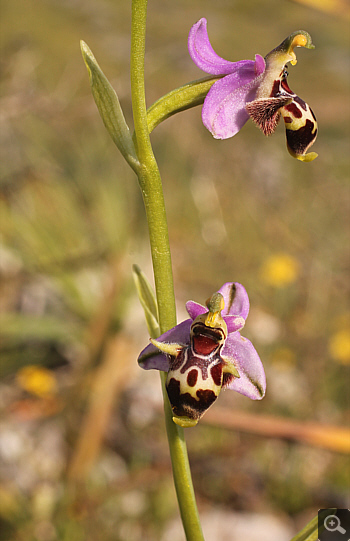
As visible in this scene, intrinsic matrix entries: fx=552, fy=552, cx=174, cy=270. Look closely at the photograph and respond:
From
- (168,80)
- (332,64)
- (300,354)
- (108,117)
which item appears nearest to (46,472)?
(300,354)

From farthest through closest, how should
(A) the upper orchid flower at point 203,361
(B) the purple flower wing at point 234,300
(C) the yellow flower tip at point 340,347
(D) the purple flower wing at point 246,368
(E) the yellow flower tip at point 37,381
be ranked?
1. (C) the yellow flower tip at point 340,347
2. (E) the yellow flower tip at point 37,381
3. (B) the purple flower wing at point 234,300
4. (D) the purple flower wing at point 246,368
5. (A) the upper orchid flower at point 203,361

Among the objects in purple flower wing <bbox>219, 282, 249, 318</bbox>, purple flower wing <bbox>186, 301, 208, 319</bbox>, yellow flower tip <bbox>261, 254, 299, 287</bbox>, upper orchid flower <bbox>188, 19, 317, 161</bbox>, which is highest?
yellow flower tip <bbox>261, 254, 299, 287</bbox>

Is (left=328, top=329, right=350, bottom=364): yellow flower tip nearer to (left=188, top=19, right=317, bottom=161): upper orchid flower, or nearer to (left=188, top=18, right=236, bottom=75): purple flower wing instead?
(left=188, top=19, right=317, bottom=161): upper orchid flower

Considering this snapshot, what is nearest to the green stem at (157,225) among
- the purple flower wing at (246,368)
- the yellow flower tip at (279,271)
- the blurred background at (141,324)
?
the purple flower wing at (246,368)

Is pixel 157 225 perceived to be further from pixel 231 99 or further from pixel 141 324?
pixel 141 324

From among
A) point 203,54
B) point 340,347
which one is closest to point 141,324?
point 340,347

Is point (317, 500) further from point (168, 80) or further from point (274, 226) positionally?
point (168, 80)

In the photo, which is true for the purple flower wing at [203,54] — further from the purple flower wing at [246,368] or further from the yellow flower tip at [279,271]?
the yellow flower tip at [279,271]

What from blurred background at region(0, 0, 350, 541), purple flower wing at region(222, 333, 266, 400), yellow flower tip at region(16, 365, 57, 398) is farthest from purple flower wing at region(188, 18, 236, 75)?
yellow flower tip at region(16, 365, 57, 398)
